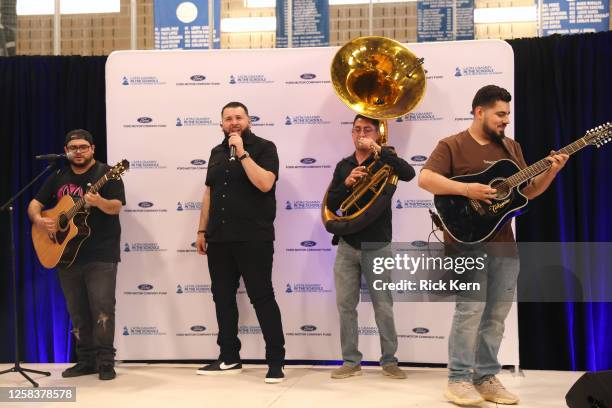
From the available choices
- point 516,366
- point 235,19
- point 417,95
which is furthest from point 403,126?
point 235,19

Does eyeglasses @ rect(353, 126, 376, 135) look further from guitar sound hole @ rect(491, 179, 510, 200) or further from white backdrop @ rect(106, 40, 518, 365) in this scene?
guitar sound hole @ rect(491, 179, 510, 200)

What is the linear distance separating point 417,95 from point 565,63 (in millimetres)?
1474

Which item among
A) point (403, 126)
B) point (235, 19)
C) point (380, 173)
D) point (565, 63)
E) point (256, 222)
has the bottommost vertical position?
point (256, 222)

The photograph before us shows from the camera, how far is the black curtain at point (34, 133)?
6.10 metres

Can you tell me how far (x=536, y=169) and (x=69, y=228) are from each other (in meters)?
3.21

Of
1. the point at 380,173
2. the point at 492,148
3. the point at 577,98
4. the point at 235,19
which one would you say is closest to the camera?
the point at 492,148

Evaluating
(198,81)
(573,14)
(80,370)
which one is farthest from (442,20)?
(80,370)

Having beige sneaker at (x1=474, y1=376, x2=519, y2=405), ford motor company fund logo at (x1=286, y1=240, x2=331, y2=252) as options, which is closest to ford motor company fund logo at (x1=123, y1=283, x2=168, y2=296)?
ford motor company fund logo at (x1=286, y1=240, x2=331, y2=252)

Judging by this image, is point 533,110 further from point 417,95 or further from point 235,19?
point 235,19

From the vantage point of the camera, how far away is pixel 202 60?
551 centimetres

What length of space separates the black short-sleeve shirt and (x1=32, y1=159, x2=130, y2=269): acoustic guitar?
71 centimetres

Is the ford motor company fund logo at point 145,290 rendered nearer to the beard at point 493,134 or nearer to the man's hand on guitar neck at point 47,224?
the man's hand on guitar neck at point 47,224

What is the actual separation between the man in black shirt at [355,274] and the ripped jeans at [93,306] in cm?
167

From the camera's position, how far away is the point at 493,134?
399cm
